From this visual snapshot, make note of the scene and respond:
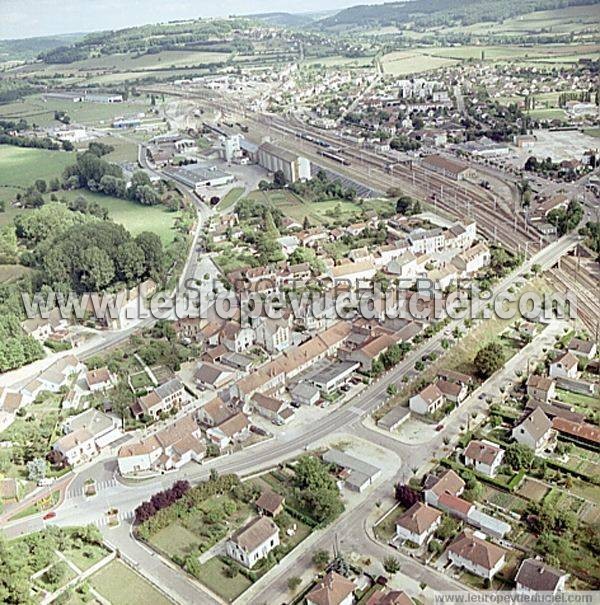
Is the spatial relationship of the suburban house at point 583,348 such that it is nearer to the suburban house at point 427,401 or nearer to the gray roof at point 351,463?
the suburban house at point 427,401

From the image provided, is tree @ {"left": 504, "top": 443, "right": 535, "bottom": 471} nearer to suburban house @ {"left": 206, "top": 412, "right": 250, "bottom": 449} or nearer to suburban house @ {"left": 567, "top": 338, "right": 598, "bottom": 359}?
suburban house @ {"left": 567, "top": 338, "right": 598, "bottom": 359}

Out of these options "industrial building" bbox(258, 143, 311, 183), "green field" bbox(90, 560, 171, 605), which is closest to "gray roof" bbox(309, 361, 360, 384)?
"green field" bbox(90, 560, 171, 605)

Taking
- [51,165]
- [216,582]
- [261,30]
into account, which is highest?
[261,30]

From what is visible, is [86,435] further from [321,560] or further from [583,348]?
[583,348]

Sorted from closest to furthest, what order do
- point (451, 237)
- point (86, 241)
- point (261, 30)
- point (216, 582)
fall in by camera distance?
point (216, 582) < point (86, 241) < point (451, 237) < point (261, 30)

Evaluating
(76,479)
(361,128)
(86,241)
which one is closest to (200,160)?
(361,128)

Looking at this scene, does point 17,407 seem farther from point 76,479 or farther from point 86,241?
point 86,241

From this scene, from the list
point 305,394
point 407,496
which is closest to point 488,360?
point 305,394
